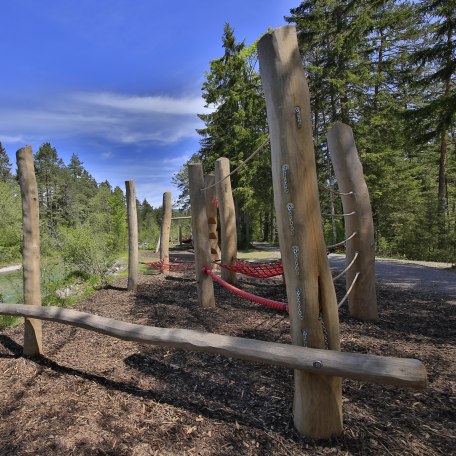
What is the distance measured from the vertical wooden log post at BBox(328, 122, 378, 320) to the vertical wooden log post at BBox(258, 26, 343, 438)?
231 centimetres

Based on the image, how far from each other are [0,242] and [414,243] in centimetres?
1659

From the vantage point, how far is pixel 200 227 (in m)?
4.56

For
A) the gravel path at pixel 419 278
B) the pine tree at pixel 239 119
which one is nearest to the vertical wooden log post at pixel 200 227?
the gravel path at pixel 419 278

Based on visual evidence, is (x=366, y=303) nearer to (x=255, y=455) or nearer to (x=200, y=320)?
(x=200, y=320)

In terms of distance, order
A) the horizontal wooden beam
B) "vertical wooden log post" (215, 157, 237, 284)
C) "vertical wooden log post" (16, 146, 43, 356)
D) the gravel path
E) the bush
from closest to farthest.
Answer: the horizontal wooden beam, "vertical wooden log post" (16, 146, 43, 356), "vertical wooden log post" (215, 157, 237, 284), the gravel path, the bush

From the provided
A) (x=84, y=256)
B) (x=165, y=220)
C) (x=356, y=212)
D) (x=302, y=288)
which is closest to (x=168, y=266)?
(x=165, y=220)

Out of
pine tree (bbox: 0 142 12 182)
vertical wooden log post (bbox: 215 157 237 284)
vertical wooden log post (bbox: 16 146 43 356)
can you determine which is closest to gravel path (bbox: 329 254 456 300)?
vertical wooden log post (bbox: 215 157 237 284)

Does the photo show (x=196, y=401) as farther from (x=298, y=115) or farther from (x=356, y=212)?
(x=356, y=212)

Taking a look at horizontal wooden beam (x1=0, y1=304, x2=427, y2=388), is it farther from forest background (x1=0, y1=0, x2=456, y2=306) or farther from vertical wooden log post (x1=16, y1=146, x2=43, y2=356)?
forest background (x1=0, y1=0, x2=456, y2=306)

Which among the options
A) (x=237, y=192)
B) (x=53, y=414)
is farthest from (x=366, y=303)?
(x=237, y=192)

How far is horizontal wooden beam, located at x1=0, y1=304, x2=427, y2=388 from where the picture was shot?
1.64 meters

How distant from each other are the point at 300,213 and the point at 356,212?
244 cm

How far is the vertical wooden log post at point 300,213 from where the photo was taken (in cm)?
184

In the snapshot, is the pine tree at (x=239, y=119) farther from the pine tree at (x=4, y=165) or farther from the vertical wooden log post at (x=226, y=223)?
the pine tree at (x=4, y=165)
